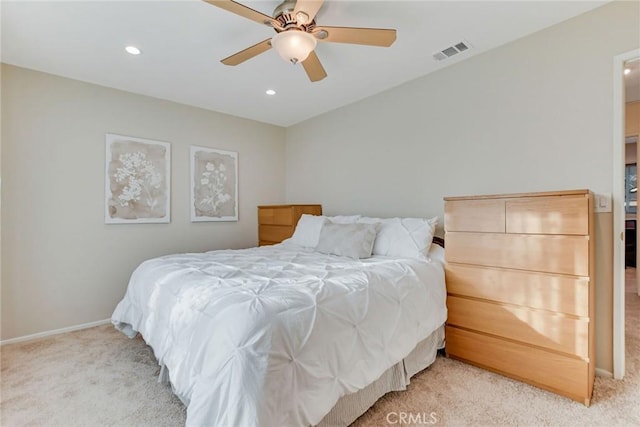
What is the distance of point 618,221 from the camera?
75.4 inches

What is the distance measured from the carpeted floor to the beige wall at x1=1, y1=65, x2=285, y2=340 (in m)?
0.70

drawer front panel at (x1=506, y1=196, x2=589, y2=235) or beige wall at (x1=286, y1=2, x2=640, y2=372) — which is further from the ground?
beige wall at (x1=286, y1=2, x2=640, y2=372)

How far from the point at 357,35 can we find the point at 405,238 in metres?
1.55

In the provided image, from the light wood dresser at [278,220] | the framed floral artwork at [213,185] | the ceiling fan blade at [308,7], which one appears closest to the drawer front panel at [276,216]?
the light wood dresser at [278,220]

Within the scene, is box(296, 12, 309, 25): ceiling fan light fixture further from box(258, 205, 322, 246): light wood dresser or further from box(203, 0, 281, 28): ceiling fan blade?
box(258, 205, 322, 246): light wood dresser

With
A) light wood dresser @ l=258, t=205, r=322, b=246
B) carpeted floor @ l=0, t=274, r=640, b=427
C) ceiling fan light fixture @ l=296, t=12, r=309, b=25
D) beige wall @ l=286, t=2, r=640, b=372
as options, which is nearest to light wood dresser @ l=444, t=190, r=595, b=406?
carpeted floor @ l=0, t=274, r=640, b=427

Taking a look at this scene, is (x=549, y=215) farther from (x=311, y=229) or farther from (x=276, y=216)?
(x=276, y=216)

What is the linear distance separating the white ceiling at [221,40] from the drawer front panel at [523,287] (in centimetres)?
176

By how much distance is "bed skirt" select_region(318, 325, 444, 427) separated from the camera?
4.80 ft

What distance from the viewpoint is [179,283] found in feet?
5.76

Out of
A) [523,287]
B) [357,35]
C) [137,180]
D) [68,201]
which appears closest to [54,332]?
[68,201]

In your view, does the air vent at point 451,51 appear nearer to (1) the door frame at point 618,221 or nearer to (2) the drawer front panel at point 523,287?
(1) the door frame at point 618,221

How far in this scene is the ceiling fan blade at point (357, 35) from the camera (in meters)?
1.78

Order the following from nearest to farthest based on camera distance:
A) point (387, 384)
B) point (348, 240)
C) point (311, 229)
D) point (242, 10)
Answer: point (242, 10) < point (387, 384) < point (348, 240) < point (311, 229)
